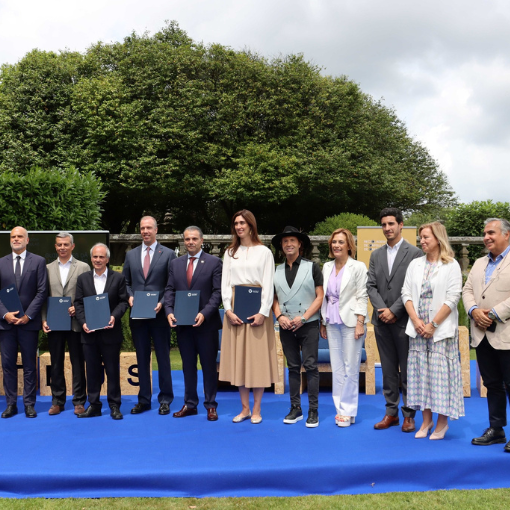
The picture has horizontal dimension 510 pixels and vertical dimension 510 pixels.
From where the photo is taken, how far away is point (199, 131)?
22.0 metres

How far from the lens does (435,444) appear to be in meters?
4.46

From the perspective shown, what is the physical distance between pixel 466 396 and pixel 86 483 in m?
4.61

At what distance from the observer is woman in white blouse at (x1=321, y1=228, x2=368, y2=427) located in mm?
5043

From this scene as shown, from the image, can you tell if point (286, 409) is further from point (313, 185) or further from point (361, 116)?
point (361, 116)

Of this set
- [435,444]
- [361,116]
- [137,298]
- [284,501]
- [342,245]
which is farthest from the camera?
[361,116]

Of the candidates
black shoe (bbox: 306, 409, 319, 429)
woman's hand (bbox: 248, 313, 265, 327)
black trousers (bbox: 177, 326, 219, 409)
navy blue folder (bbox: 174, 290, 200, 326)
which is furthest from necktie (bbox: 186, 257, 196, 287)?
black shoe (bbox: 306, 409, 319, 429)

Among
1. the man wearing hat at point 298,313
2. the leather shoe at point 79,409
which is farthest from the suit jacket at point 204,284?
the leather shoe at point 79,409

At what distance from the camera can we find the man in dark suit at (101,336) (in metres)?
5.45

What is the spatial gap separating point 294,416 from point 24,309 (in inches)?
120

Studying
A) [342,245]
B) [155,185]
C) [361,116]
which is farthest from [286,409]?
[361,116]

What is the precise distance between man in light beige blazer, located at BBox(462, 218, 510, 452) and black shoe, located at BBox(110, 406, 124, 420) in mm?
3392

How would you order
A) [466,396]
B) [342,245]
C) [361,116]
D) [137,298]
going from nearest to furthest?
[342,245]
[137,298]
[466,396]
[361,116]

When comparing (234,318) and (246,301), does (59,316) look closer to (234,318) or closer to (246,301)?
(234,318)

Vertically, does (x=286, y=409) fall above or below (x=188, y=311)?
below
